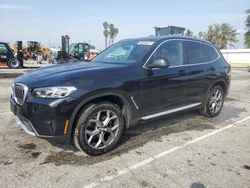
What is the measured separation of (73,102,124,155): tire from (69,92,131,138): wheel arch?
0.25ft

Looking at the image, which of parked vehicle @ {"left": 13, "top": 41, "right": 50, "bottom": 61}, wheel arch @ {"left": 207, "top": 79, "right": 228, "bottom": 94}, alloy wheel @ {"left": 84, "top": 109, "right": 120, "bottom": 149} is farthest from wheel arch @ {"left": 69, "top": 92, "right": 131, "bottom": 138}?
parked vehicle @ {"left": 13, "top": 41, "right": 50, "bottom": 61}

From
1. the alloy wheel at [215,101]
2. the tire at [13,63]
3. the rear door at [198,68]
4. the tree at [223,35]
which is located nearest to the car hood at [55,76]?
the rear door at [198,68]

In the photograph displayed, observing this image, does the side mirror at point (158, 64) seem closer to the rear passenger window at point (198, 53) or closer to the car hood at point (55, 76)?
the car hood at point (55, 76)

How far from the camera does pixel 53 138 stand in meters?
3.36

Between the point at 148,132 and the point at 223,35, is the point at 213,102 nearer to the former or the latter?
the point at 148,132

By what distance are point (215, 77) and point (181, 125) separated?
1.40 metres

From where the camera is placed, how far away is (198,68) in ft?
17.1

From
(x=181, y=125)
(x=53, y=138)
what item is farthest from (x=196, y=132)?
(x=53, y=138)

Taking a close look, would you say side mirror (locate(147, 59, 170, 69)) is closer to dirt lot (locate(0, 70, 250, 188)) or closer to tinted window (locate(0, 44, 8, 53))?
dirt lot (locate(0, 70, 250, 188))

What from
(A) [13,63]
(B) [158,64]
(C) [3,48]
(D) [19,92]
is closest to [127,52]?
(B) [158,64]

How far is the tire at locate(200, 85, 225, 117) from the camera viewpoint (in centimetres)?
574

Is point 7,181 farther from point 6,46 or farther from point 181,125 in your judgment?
point 6,46

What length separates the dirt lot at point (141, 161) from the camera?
306 cm

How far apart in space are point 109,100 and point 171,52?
5.49 ft
